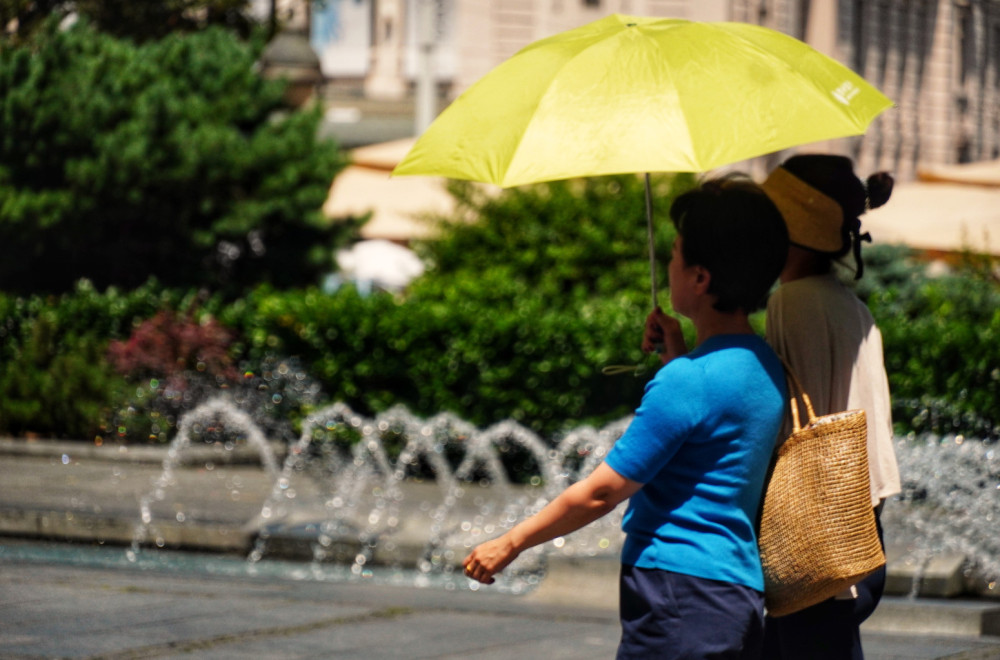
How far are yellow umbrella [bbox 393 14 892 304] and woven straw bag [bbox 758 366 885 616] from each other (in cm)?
64

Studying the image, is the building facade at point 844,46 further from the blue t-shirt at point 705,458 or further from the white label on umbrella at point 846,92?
the blue t-shirt at point 705,458

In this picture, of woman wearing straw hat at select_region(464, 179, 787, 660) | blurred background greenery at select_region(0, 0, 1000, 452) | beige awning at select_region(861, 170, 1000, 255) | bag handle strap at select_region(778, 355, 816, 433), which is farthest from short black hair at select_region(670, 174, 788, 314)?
beige awning at select_region(861, 170, 1000, 255)

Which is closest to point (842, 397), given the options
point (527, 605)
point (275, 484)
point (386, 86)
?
point (527, 605)

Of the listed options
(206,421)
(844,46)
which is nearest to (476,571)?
(206,421)

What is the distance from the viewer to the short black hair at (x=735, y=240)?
3.01 meters

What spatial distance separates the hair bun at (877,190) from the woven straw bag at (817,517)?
69 centimetres

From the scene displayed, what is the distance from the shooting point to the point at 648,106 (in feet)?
11.2

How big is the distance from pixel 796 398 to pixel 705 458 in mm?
268

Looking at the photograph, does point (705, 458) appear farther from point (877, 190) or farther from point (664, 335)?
point (877, 190)

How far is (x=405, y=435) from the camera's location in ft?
41.4

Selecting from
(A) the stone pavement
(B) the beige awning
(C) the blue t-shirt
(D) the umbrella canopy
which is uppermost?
(D) the umbrella canopy

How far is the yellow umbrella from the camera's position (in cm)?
335

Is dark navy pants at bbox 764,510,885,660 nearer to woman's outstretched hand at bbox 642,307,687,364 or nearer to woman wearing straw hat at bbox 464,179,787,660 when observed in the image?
woman wearing straw hat at bbox 464,179,787,660

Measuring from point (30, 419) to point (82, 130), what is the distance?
12.3ft
